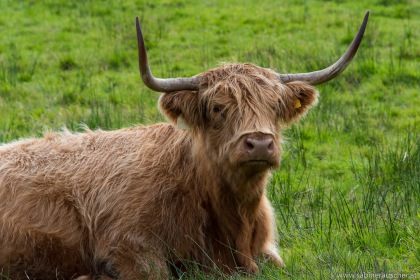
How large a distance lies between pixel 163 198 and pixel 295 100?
1050 mm

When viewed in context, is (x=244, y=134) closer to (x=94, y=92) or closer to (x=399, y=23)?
(x=94, y=92)

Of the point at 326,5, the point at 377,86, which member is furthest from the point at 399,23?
the point at 377,86

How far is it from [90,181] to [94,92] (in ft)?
13.5

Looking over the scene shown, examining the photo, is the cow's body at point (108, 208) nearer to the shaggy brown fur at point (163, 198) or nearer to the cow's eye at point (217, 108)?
the shaggy brown fur at point (163, 198)

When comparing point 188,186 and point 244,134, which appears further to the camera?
point 188,186

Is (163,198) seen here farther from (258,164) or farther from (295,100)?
(295,100)

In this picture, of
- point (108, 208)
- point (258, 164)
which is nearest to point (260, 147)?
point (258, 164)

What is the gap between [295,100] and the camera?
5.38m

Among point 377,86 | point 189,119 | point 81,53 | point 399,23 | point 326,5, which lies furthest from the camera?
point 326,5

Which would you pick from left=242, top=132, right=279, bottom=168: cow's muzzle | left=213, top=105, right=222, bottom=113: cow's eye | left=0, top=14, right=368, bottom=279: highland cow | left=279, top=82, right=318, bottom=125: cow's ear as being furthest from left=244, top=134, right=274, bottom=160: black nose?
left=279, top=82, right=318, bottom=125: cow's ear

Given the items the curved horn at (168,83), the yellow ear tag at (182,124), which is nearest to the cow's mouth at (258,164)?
the yellow ear tag at (182,124)

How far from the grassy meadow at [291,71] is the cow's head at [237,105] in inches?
28.4

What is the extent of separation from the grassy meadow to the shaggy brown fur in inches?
16.6

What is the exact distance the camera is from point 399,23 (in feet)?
40.2
